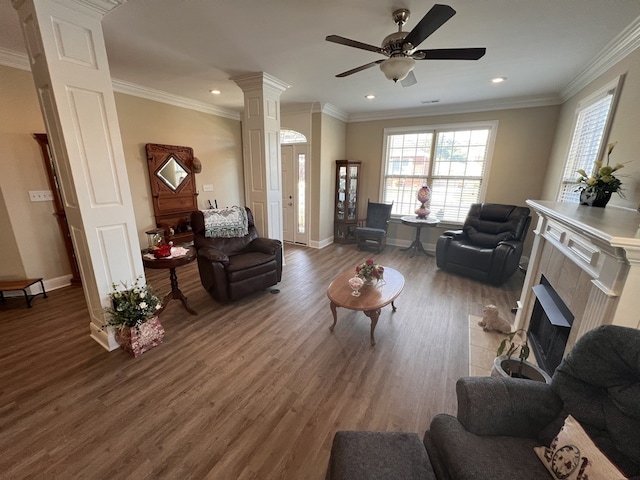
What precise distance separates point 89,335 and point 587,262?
4015 millimetres

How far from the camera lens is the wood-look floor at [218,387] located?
146 cm

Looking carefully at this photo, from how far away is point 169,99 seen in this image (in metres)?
4.28

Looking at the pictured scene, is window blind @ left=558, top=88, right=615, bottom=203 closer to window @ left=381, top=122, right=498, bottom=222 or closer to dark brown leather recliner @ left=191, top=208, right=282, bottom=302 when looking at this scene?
window @ left=381, top=122, right=498, bottom=222

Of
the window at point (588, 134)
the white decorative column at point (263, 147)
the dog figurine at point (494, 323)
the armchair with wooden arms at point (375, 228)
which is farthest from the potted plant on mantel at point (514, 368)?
the armchair with wooden arms at point (375, 228)

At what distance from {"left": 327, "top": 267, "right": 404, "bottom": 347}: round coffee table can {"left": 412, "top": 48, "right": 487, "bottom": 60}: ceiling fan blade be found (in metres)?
2.01

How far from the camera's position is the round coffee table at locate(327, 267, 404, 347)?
2326 mm

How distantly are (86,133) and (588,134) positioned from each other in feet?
16.5

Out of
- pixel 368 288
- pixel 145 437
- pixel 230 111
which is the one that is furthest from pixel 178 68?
pixel 145 437

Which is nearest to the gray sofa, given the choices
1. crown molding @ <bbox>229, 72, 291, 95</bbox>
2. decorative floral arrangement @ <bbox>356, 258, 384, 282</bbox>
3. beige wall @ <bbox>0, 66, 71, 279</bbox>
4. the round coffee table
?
the round coffee table

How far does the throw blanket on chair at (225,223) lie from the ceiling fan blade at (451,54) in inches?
104

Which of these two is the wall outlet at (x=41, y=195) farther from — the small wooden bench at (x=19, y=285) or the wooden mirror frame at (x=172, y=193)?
the wooden mirror frame at (x=172, y=193)

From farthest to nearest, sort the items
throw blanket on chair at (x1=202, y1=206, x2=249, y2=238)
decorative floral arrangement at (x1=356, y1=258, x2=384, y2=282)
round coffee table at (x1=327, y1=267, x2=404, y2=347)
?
1. throw blanket on chair at (x1=202, y1=206, x2=249, y2=238)
2. decorative floral arrangement at (x1=356, y1=258, x2=384, y2=282)
3. round coffee table at (x1=327, y1=267, x2=404, y2=347)

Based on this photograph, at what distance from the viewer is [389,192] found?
5590 mm

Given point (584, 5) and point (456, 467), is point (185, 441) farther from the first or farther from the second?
point (584, 5)
